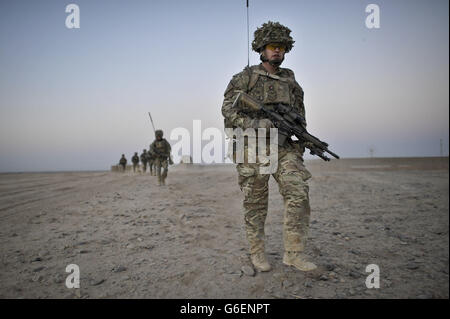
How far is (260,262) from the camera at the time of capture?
8.75ft

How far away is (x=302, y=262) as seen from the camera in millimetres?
2607

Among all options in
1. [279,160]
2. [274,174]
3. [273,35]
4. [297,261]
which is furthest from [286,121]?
[297,261]

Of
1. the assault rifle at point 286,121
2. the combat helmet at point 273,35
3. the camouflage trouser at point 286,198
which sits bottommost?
the camouflage trouser at point 286,198

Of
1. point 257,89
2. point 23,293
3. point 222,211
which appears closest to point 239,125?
point 257,89

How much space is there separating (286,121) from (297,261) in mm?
1435

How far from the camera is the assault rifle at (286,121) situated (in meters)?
2.81

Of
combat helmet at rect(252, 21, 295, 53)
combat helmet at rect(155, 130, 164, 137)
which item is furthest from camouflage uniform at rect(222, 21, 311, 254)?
combat helmet at rect(155, 130, 164, 137)

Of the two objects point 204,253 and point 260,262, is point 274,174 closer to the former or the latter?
point 260,262

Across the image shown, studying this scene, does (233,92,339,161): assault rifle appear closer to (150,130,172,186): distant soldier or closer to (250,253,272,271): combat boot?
(250,253,272,271): combat boot

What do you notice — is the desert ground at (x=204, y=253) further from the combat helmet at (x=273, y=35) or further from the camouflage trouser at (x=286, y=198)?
the combat helmet at (x=273, y=35)

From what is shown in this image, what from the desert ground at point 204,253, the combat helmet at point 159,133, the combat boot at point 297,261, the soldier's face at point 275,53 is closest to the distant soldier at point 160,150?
the combat helmet at point 159,133

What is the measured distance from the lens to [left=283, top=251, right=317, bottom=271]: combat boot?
257 centimetres
